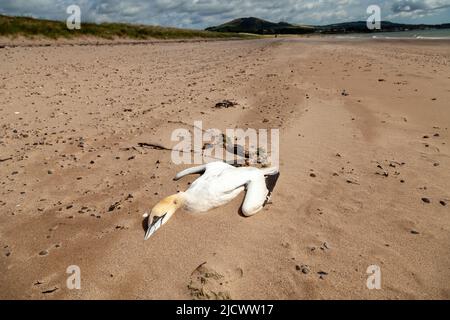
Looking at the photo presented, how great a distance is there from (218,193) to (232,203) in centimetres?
26

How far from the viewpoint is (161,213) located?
4.09 m

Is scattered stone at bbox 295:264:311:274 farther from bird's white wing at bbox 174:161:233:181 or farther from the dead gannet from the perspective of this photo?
bird's white wing at bbox 174:161:233:181

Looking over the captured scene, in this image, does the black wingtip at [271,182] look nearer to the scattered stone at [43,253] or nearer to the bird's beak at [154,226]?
the bird's beak at [154,226]

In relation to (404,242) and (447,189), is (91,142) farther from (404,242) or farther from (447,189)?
(447,189)

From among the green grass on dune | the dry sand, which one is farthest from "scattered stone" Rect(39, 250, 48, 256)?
the green grass on dune

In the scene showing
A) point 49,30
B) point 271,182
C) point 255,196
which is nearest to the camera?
point 255,196

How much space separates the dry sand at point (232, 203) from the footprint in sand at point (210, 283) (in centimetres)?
1

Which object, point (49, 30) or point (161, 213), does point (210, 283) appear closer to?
point (161, 213)

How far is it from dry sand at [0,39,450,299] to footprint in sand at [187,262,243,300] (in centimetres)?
1

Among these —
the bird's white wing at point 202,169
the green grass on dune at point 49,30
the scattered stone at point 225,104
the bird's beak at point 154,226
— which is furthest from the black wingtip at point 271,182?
the green grass on dune at point 49,30

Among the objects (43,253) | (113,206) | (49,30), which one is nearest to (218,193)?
(113,206)

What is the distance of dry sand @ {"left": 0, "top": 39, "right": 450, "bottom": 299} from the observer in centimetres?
344

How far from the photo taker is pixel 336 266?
355 centimetres

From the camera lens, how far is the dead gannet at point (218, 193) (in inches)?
164
